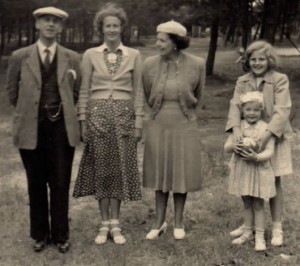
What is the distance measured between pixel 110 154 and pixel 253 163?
4.24ft

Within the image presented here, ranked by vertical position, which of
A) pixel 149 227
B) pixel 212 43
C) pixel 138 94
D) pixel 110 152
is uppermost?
pixel 138 94

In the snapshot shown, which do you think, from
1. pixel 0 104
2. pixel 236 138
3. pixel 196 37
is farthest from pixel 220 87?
pixel 196 37

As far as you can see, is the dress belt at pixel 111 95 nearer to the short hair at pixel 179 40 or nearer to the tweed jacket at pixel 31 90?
the tweed jacket at pixel 31 90

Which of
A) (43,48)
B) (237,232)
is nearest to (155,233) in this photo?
(237,232)

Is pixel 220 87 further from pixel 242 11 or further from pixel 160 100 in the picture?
pixel 160 100

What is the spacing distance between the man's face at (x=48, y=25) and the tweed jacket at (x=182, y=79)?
962 millimetres

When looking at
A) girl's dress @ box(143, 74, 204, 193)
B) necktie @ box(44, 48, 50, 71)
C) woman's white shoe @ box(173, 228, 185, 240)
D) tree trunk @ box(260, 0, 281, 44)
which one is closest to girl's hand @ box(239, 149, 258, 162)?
girl's dress @ box(143, 74, 204, 193)

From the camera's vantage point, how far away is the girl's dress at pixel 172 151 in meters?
5.21

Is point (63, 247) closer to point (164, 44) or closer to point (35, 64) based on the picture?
point (35, 64)

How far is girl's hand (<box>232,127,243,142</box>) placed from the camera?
195 inches

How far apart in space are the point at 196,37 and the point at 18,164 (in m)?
55.8

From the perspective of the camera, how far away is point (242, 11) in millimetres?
20266

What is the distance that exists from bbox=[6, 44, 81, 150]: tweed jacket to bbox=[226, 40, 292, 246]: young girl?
4.76 feet

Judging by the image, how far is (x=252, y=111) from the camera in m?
4.89
